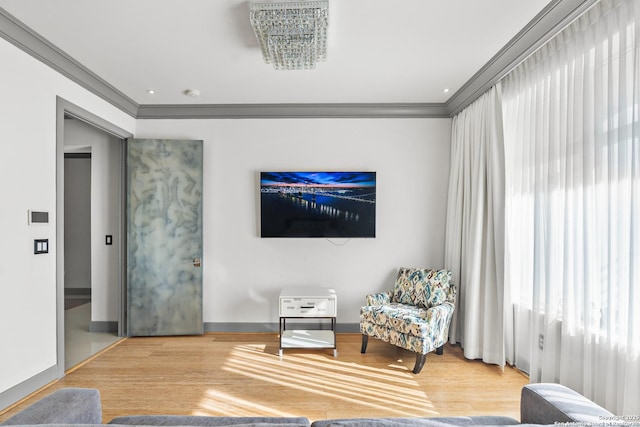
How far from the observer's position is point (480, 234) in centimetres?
313

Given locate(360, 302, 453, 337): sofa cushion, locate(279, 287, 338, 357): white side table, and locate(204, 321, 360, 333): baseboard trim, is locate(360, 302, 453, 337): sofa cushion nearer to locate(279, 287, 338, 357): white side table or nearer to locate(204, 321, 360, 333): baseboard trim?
locate(279, 287, 338, 357): white side table

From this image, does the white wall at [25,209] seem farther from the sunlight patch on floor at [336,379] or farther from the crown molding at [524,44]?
the crown molding at [524,44]

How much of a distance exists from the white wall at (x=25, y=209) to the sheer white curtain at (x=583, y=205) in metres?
3.86

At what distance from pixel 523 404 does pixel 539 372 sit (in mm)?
1560

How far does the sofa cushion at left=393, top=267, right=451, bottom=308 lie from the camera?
3340 mm

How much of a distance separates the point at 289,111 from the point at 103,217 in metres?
2.59

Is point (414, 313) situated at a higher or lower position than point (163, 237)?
lower

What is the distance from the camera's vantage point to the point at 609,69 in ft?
6.27

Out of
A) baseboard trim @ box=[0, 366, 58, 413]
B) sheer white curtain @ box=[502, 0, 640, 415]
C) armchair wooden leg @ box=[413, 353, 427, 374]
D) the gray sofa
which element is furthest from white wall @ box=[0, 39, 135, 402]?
sheer white curtain @ box=[502, 0, 640, 415]

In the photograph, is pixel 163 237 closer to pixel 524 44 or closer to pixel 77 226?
pixel 77 226

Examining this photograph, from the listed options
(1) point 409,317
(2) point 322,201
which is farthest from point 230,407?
(2) point 322,201

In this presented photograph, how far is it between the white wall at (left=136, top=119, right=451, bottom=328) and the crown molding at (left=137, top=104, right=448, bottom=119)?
0.07m

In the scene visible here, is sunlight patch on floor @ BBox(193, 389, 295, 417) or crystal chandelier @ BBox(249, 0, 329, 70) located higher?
crystal chandelier @ BBox(249, 0, 329, 70)

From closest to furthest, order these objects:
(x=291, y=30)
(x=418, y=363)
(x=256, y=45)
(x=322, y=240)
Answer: (x=291, y=30) → (x=256, y=45) → (x=418, y=363) → (x=322, y=240)
